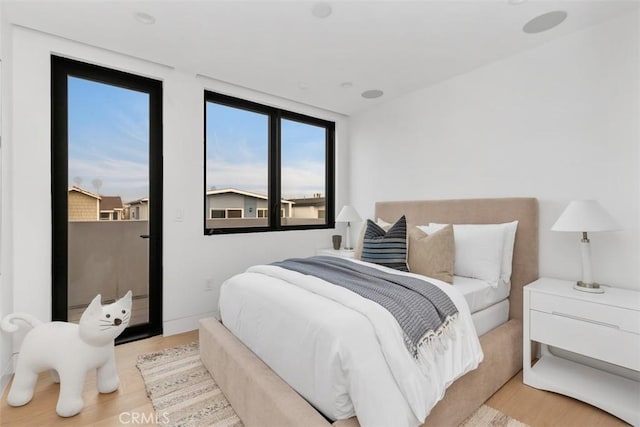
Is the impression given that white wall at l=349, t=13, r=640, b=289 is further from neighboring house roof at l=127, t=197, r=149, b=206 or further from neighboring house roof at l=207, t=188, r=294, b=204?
neighboring house roof at l=127, t=197, r=149, b=206

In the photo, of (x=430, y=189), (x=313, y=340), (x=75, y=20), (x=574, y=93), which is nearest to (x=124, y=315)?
(x=313, y=340)

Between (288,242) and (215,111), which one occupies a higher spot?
(215,111)

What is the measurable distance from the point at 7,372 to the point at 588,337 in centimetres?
376

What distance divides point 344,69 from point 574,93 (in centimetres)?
184

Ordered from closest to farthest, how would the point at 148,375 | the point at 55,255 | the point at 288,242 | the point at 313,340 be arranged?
the point at 313,340, the point at 148,375, the point at 55,255, the point at 288,242

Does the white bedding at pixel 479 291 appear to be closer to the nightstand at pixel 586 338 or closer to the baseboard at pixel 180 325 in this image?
the nightstand at pixel 586 338

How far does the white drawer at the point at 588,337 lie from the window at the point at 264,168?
2.64 meters

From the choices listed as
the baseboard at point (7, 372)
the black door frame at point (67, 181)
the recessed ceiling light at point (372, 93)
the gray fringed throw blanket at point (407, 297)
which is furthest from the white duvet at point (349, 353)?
the recessed ceiling light at point (372, 93)

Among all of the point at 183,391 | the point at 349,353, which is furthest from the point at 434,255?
the point at 183,391

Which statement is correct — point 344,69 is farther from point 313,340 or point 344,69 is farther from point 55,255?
point 55,255

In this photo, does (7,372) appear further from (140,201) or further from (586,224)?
(586,224)

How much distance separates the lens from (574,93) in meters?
2.30

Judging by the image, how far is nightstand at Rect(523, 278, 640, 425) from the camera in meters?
1.70

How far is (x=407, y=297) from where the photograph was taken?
1.65m
